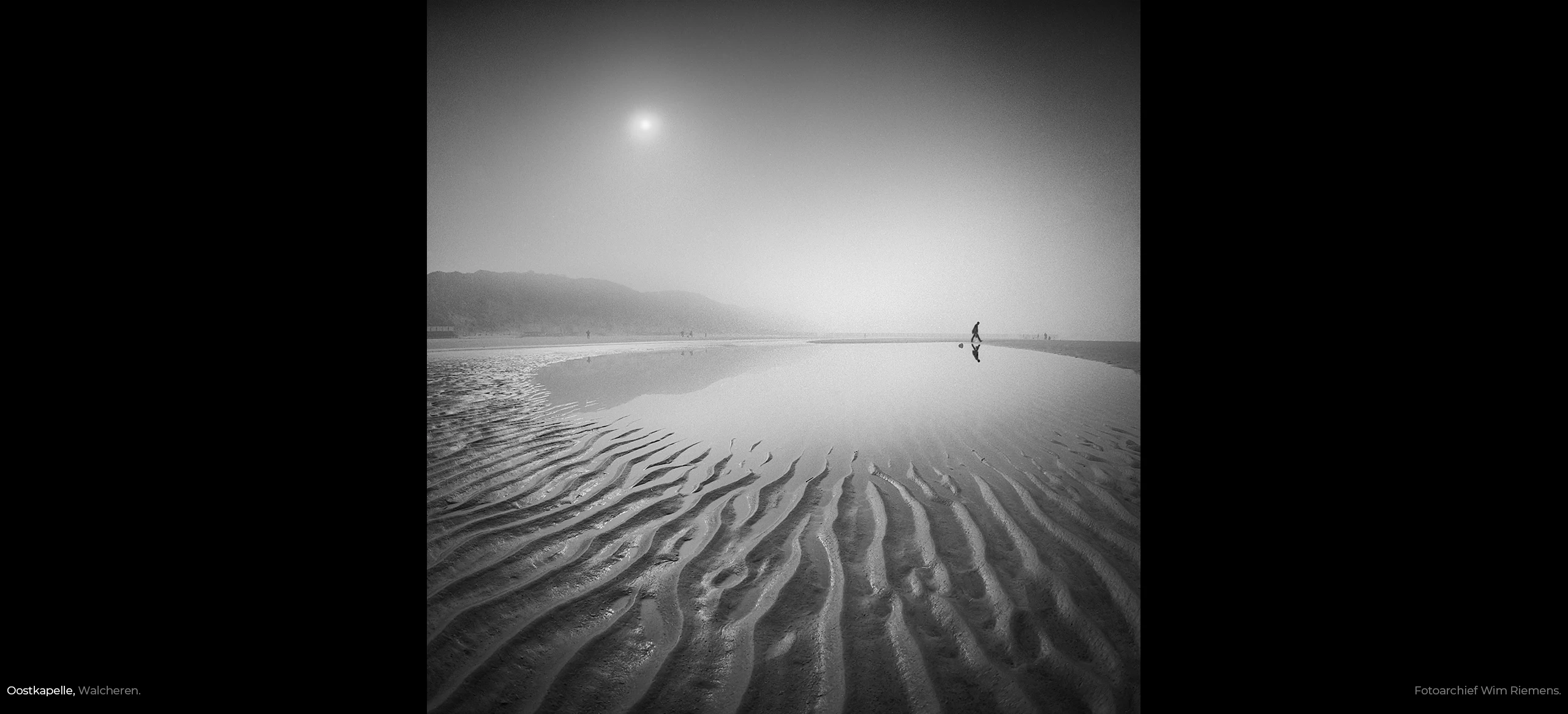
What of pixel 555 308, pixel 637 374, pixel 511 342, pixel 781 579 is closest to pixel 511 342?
pixel 511 342

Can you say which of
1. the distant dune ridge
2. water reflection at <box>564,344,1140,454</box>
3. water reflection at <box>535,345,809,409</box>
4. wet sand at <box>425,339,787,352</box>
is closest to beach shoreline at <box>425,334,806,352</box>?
wet sand at <box>425,339,787,352</box>

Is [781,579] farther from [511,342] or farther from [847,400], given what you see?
Answer: [511,342]

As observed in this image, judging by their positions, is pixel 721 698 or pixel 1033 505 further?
pixel 1033 505

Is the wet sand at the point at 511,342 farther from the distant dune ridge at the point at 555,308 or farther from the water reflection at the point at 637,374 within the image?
the distant dune ridge at the point at 555,308

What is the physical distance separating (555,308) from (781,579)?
107913mm

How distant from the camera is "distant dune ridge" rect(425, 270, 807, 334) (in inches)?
3354

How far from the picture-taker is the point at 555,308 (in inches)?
3839
